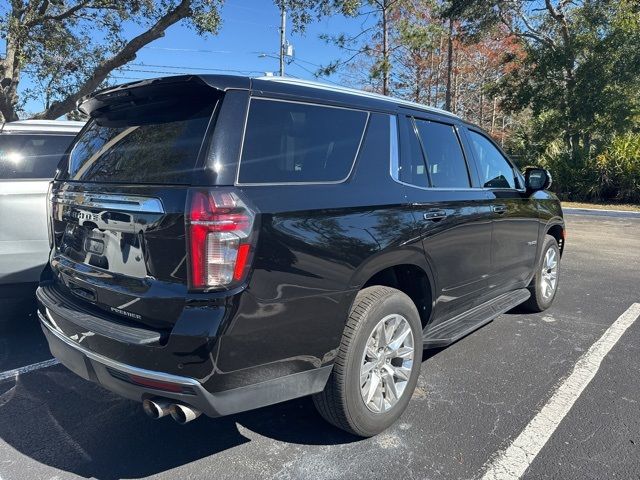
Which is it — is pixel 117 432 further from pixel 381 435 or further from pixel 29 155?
pixel 29 155

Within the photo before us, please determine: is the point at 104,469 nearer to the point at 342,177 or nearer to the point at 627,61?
the point at 342,177

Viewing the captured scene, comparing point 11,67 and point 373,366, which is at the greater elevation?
point 11,67

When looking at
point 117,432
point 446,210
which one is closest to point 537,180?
point 446,210

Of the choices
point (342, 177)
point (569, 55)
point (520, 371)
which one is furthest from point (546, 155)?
point (342, 177)

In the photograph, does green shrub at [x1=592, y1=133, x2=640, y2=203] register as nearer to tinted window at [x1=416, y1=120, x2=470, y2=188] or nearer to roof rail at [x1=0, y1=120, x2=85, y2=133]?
tinted window at [x1=416, y1=120, x2=470, y2=188]

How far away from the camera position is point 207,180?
2.18 meters

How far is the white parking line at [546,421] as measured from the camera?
260cm

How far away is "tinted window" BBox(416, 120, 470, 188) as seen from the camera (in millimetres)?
3461

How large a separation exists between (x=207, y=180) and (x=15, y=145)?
9.93 feet

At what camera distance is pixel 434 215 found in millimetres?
3209

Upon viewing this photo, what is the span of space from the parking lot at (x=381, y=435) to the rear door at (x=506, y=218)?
0.67 m

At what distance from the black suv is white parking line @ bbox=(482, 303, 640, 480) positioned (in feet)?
2.10

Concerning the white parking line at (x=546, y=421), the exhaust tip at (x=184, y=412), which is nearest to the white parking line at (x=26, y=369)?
the exhaust tip at (x=184, y=412)

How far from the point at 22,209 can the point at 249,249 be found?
2881 mm
